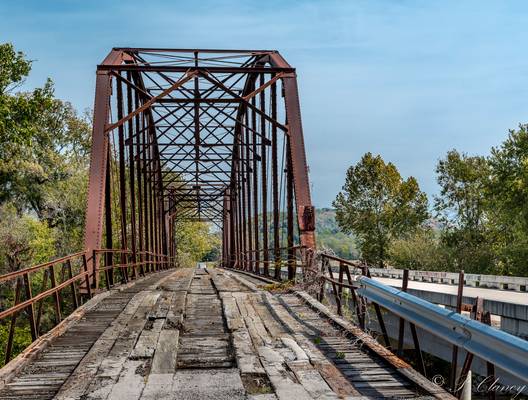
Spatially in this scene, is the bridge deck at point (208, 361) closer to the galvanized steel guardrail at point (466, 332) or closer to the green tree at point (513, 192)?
the galvanized steel guardrail at point (466, 332)

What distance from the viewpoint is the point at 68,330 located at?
26.4ft

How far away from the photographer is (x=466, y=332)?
15.3 feet

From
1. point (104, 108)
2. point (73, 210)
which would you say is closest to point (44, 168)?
point (73, 210)

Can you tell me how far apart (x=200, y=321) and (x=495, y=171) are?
35.6 metres

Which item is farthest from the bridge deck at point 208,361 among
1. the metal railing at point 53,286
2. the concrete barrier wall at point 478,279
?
the concrete barrier wall at point 478,279

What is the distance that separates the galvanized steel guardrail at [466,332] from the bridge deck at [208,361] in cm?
49

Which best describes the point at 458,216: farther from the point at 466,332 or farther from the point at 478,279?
the point at 466,332

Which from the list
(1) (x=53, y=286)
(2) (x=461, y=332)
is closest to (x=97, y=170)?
(1) (x=53, y=286)

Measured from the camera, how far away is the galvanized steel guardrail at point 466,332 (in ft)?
12.9

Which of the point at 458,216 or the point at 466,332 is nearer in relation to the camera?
the point at 466,332

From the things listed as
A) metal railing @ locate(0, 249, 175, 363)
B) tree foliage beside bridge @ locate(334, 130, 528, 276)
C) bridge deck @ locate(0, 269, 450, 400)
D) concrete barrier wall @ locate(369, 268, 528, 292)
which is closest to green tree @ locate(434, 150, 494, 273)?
tree foliage beside bridge @ locate(334, 130, 528, 276)

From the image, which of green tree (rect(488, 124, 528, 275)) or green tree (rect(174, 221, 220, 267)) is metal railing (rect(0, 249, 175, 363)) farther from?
green tree (rect(174, 221, 220, 267))

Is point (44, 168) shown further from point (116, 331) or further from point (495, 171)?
point (116, 331)

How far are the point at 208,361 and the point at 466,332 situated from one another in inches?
103
